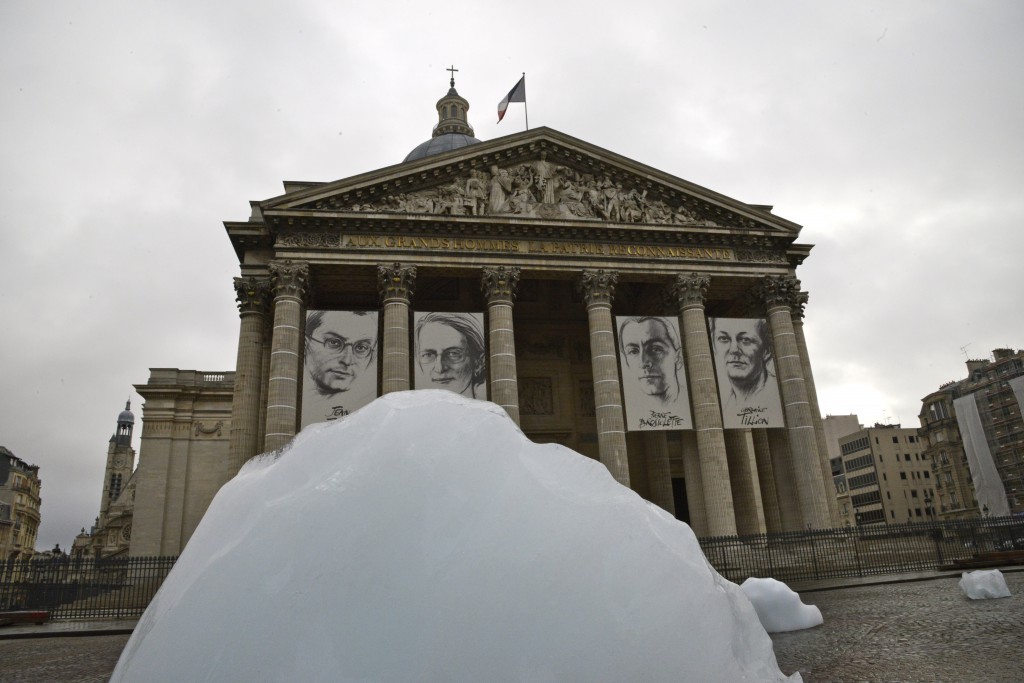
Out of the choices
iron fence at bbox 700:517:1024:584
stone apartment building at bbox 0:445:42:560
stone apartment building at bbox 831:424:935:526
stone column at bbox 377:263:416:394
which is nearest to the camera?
iron fence at bbox 700:517:1024:584

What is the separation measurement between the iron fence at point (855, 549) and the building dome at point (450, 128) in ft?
126

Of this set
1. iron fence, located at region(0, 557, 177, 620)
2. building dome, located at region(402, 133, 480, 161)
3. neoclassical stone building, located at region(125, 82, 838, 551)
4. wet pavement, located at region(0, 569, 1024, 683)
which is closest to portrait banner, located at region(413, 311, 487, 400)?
neoclassical stone building, located at region(125, 82, 838, 551)

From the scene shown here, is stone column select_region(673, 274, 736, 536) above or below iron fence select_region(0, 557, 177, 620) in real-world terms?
above

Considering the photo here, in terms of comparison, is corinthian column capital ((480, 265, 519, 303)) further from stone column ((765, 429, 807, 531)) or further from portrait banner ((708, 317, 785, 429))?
stone column ((765, 429, 807, 531))

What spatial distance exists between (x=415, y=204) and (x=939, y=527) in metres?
19.8

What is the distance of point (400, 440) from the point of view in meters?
3.31

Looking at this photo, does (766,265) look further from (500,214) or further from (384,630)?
(384,630)

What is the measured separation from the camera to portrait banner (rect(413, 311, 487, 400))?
71.2 ft

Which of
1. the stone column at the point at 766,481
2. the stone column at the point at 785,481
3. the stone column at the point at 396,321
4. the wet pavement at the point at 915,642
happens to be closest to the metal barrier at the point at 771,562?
the stone column at the point at 785,481

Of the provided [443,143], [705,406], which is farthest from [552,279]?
[443,143]

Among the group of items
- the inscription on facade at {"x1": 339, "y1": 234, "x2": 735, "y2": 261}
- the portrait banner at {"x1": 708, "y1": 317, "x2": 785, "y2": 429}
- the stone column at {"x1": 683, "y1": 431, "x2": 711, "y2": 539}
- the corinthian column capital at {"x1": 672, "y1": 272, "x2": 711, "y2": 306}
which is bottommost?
the stone column at {"x1": 683, "y1": 431, "x2": 711, "y2": 539}

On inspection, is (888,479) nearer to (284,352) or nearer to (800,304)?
(800,304)

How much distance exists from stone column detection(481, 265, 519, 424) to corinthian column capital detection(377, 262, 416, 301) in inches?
103

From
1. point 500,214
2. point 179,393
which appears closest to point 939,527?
point 500,214
